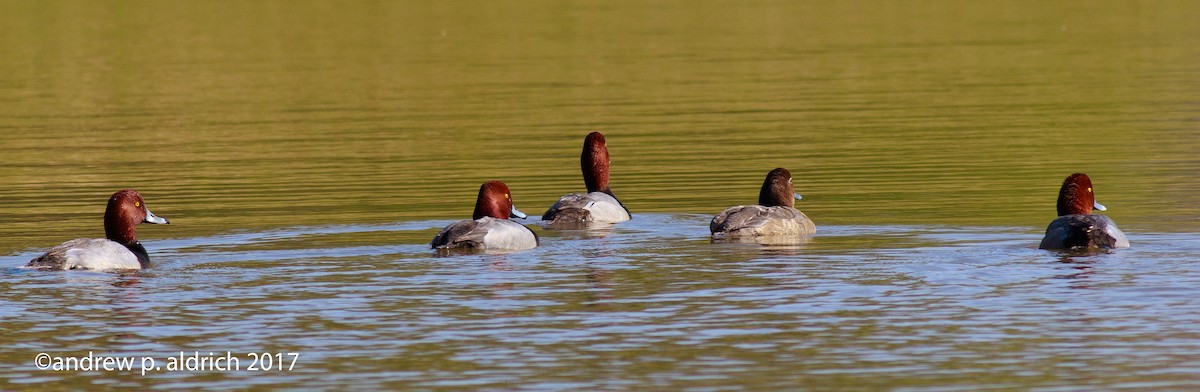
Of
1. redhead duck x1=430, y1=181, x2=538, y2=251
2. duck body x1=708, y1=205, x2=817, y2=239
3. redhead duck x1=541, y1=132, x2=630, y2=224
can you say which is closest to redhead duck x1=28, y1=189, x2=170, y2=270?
redhead duck x1=430, y1=181, x2=538, y2=251

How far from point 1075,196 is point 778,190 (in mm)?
→ 3372

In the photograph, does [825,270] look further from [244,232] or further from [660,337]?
[244,232]

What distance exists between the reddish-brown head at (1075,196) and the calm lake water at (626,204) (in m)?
0.64

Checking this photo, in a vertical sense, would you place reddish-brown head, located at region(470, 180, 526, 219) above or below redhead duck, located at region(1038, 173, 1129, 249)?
above

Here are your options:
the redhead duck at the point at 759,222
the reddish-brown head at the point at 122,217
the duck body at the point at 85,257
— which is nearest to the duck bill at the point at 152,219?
the reddish-brown head at the point at 122,217

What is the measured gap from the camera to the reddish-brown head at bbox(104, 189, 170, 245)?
60.0 feet

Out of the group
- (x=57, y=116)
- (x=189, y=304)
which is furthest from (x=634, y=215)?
(x=57, y=116)

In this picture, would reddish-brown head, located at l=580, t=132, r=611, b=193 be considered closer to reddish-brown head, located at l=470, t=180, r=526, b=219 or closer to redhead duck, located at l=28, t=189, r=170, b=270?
reddish-brown head, located at l=470, t=180, r=526, b=219

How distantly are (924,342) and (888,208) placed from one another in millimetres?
8659

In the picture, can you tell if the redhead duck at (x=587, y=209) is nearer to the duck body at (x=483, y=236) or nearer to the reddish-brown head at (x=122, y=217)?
the duck body at (x=483, y=236)

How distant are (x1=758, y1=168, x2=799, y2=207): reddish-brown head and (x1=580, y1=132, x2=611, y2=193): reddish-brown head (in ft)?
9.51

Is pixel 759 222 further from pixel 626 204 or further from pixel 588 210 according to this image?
pixel 626 204

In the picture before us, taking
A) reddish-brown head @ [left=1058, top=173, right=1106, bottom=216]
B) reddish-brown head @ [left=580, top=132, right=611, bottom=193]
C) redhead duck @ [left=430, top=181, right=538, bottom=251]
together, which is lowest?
redhead duck @ [left=430, top=181, right=538, bottom=251]

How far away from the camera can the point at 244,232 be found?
20125mm
